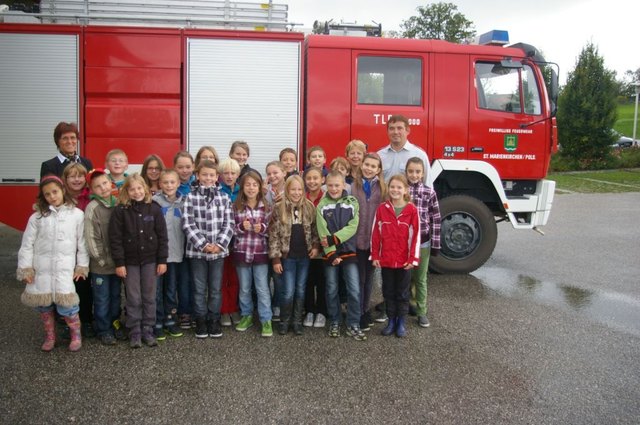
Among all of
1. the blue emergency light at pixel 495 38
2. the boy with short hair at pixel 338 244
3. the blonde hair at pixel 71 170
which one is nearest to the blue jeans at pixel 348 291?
the boy with short hair at pixel 338 244

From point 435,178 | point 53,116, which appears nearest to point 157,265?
point 53,116

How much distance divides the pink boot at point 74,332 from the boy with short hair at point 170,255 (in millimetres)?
583

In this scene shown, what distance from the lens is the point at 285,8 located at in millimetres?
6598

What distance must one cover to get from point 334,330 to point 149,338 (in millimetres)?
1500

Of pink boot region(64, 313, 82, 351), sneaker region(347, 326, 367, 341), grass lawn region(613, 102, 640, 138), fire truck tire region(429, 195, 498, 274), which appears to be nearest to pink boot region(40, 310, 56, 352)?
pink boot region(64, 313, 82, 351)

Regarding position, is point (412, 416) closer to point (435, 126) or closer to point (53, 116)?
point (435, 126)

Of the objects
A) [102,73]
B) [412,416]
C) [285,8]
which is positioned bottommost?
[412,416]

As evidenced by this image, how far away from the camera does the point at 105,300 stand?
4469 mm

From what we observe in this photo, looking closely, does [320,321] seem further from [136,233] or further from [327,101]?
[327,101]

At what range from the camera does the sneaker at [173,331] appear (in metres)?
4.68

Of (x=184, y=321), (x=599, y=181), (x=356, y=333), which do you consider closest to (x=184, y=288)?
(x=184, y=321)

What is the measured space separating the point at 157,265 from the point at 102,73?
2772 mm

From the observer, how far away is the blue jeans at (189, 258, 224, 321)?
15.3 feet

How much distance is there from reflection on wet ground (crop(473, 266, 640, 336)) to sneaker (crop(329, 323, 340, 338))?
93.1 inches
